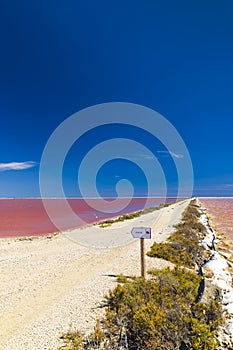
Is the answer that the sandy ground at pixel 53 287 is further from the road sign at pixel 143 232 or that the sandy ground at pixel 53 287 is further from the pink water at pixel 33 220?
the pink water at pixel 33 220

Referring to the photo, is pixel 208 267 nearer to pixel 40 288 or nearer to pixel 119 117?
pixel 40 288

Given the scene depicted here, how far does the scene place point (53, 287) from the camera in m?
7.16

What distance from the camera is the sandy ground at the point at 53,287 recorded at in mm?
4711

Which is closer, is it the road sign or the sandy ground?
the sandy ground

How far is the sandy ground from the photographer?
4.71 m

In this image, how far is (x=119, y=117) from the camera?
16.0 metres

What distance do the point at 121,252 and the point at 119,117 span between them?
8.44 metres

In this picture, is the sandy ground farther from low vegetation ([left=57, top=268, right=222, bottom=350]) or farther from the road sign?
the road sign

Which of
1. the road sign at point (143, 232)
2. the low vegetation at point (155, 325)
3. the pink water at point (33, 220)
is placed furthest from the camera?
the pink water at point (33, 220)

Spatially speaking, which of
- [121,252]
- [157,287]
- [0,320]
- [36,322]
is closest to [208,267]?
[157,287]

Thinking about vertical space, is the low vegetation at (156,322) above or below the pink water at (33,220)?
below

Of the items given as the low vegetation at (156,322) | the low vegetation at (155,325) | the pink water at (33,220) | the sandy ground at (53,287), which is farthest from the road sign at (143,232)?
the pink water at (33,220)

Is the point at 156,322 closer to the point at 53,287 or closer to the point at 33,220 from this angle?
the point at 53,287

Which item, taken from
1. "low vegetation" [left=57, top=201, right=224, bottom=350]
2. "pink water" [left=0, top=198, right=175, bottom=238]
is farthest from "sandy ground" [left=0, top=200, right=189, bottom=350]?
"pink water" [left=0, top=198, right=175, bottom=238]
